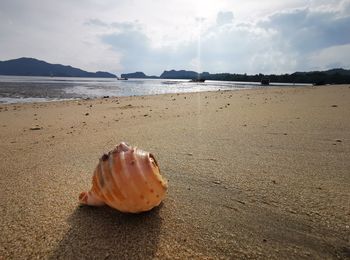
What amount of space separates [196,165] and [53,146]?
192 cm

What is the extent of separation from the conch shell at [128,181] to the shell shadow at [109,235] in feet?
0.27

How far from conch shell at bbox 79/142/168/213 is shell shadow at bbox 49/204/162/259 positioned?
8 centimetres

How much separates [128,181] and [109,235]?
30 centimetres

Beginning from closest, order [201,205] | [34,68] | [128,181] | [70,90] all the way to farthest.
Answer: [128,181]
[201,205]
[70,90]
[34,68]

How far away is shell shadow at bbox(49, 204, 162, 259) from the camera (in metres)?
1.36

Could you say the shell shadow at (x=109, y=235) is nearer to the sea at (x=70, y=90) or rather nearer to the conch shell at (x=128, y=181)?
the conch shell at (x=128, y=181)

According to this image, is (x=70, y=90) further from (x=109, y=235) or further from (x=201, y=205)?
(x=109, y=235)

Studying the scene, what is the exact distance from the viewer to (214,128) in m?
4.21

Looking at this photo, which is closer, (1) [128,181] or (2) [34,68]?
(1) [128,181]

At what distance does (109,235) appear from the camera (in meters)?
1.48

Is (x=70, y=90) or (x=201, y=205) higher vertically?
(x=201, y=205)

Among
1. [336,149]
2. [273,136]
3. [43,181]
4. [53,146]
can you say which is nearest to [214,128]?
[273,136]

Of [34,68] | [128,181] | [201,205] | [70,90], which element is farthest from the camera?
[34,68]

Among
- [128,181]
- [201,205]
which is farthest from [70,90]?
[128,181]
